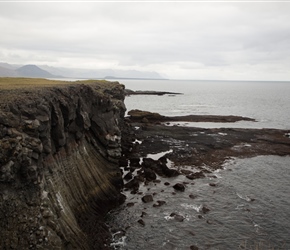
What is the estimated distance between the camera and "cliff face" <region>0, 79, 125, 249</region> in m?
20.0

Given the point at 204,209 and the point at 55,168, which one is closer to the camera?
the point at 55,168

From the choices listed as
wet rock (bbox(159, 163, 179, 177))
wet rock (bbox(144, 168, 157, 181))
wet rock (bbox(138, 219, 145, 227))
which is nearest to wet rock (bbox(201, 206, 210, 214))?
wet rock (bbox(138, 219, 145, 227))

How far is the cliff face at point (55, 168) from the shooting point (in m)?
20.0

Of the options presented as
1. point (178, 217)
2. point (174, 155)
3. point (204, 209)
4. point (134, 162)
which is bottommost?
point (178, 217)

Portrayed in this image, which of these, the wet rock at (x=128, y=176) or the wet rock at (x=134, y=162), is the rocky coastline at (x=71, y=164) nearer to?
the wet rock at (x=128, y=176)

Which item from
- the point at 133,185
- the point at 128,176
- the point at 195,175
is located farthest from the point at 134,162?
the point at 195,175

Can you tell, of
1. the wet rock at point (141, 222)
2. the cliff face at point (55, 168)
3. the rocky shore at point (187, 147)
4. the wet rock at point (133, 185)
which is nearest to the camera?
the cliff face at point (55, 168)

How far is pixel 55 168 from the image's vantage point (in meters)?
27.4

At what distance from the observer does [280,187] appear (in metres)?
Answer: 40.8

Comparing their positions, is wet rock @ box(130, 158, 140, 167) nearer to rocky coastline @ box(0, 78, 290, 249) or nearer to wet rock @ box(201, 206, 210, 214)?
rocky coastline @ box(0, 78, 290, 249)

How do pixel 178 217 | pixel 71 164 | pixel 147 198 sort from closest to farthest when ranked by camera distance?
pixel 71 164, pixel 178 217, pixel 147 198

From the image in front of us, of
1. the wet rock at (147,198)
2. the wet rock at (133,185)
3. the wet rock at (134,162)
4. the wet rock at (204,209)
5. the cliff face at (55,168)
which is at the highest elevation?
the cliff face at (55,168)

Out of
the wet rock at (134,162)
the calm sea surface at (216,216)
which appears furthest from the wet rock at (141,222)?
the wet rock at (134,162)

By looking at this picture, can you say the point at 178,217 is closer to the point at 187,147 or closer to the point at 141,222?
→ the point at 141,222
